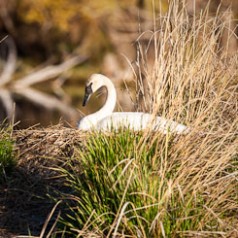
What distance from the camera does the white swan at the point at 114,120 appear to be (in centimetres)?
550

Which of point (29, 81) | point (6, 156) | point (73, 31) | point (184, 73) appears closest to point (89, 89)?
point (6, 156)

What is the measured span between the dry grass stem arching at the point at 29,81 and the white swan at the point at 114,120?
14325 mm

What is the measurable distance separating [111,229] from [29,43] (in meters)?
29.6

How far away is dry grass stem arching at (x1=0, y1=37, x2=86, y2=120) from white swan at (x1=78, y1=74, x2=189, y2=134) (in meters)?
14.3

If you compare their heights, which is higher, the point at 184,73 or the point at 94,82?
the point at 184,73

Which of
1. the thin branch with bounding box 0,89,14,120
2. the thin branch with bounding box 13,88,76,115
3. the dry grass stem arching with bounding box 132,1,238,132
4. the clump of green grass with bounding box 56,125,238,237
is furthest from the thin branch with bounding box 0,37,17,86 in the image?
the clump of green grass with bounding box 56,125,238,237

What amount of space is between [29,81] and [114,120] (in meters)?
23.6

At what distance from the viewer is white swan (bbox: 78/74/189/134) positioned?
18.0 feet

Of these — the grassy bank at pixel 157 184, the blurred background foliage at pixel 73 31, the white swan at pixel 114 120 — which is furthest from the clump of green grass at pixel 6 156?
Answer: the blurred background foliage at pixel 73 31

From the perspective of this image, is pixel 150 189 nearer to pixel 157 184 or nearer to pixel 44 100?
pixel 157 184

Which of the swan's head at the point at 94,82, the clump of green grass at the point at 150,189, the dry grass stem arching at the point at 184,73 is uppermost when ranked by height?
the dry grass stem arching at the point at 184,73

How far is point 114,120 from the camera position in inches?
277

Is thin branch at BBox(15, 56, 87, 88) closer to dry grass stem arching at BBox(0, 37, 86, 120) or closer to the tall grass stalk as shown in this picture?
dry grass stem arching at BBox(0, 37, 86, 120)

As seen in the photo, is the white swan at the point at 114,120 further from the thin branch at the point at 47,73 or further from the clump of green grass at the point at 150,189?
the thin branch at the point at 47,73
